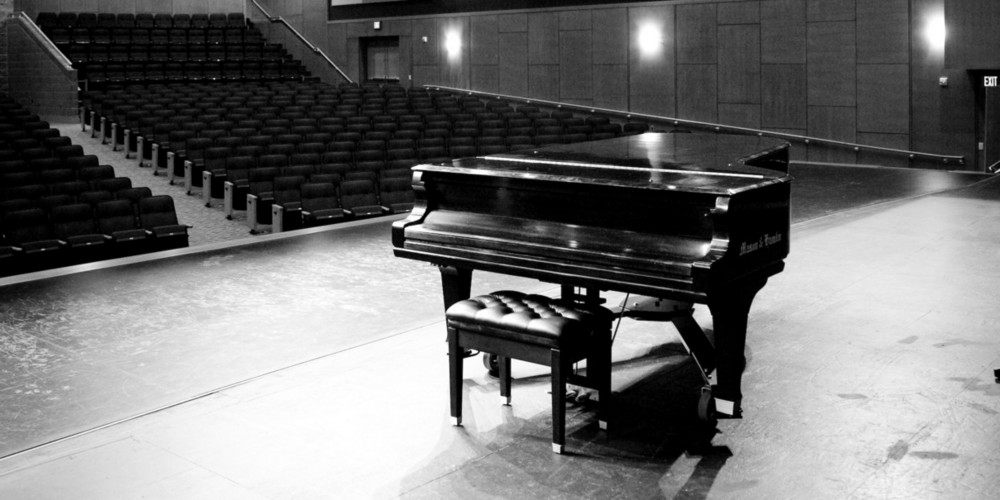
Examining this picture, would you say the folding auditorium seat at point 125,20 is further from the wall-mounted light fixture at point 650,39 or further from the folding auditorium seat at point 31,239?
the folding auditorium seat at point 31,239

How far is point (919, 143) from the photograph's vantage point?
11.0 meters

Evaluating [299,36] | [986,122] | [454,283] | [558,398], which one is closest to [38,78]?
[299,36]

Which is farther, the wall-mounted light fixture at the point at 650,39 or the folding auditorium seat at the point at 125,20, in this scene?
the folding auditorium seat at the point at 125,20

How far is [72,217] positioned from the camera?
6.03 meters

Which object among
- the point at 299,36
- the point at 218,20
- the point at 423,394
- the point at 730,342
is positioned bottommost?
the point at 423,394

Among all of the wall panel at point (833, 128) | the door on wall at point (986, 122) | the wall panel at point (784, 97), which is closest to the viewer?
the door on wall at point (986, 122)

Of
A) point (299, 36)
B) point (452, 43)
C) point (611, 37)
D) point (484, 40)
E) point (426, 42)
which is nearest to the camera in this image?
point (611, 37)

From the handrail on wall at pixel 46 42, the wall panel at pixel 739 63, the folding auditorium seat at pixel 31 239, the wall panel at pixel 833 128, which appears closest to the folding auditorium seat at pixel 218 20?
the handrail on wall at pixel 46 42

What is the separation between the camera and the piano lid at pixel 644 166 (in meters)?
2.86

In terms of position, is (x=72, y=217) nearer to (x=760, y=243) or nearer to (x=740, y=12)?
(x=760, y=243)

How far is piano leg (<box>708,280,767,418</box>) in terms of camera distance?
2.82 m

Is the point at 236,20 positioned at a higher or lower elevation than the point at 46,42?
higher

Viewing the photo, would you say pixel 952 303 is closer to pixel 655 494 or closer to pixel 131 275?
Result: pixel 655 494

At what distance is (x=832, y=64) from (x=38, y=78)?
10468mm
